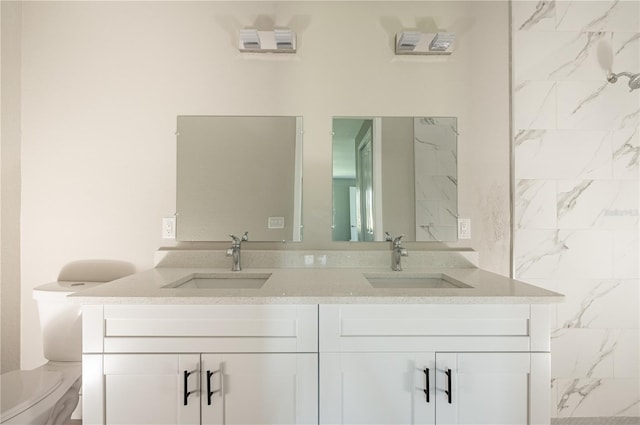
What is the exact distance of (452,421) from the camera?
1.12 m

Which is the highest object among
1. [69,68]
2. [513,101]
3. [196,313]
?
[69,68]

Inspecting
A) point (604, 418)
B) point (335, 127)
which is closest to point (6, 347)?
point (335, 127)

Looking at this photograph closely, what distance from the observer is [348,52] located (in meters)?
1.76

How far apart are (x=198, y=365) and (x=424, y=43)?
6.03ft

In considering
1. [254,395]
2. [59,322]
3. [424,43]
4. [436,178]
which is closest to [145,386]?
[254,395]

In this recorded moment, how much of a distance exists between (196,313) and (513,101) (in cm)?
191

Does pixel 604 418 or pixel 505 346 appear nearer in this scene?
pixel 505 346

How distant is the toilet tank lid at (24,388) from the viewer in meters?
1.17

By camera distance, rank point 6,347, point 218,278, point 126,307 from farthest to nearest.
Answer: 1. point 6,347
2. point 218,278
3. point 126,307

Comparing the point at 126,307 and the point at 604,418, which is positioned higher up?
the point at 126,307

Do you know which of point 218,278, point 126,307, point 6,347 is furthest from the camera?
point 6,347

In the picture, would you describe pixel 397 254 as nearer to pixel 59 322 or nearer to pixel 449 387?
pixel 449 387

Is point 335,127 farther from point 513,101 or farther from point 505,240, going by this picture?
point 505,240

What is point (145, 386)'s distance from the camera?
1.10 metres
